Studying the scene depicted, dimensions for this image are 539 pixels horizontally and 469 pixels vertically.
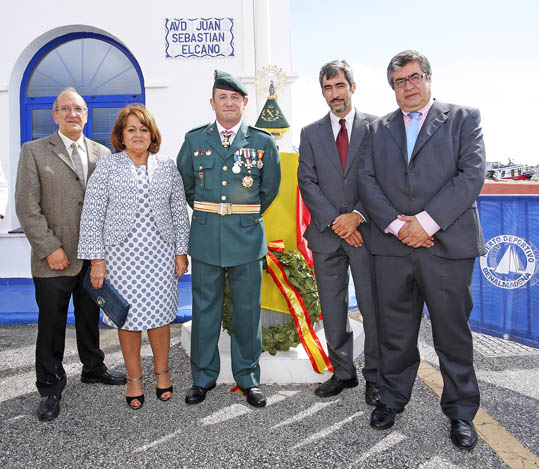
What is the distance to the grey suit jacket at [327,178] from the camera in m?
2.69

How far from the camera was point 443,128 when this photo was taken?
223 centimetres

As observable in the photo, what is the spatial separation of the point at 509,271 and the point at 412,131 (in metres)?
2.14

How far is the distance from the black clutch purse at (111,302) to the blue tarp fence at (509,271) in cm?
313

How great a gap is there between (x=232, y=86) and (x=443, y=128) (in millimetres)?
1206

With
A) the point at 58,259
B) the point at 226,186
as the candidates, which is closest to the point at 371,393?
the point at 226,186

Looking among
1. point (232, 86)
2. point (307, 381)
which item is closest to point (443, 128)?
point (232, 86)

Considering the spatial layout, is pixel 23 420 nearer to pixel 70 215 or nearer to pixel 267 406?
pixel 70 215

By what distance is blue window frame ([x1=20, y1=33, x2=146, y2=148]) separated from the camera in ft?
19.9

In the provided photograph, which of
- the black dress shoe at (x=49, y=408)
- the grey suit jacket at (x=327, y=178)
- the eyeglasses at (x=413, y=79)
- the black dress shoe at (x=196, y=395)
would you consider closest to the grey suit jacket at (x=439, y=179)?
the eyeglasses at (x=413, y=79)

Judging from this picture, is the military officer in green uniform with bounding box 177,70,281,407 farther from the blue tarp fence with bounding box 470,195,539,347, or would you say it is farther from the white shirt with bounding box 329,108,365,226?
the blue tarp fence with bounding box 470,195,539,347

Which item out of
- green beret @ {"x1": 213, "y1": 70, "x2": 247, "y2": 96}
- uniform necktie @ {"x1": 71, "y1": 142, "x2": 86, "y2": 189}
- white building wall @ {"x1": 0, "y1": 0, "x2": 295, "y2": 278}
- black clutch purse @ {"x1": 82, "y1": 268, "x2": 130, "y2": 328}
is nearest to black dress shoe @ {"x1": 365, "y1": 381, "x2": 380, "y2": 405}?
black clutch purse @ {"x1": 82, "y1": 268, "x2": 130, "y2": 328}

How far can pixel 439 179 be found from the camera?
2.23 m

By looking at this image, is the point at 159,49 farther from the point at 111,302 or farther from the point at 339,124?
the point at 111,302

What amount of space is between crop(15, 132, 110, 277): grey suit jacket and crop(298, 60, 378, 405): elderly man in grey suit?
4.70ft
